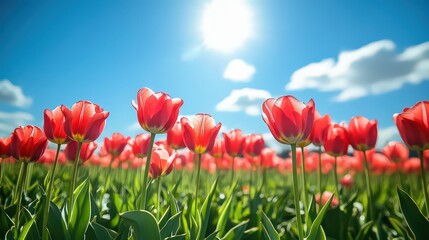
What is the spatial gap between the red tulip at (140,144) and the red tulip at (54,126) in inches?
35.7

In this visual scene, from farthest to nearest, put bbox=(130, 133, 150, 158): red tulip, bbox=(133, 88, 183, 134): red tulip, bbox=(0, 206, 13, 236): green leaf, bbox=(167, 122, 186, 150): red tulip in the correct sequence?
bbox=(167, 122, 186, 150): red tulip → bbox=(130, 133, 150, 158): red tulip → bbox=(0, 206, 13, 236): green leaf → bbox=(133, 88, 183, 134): red tulip

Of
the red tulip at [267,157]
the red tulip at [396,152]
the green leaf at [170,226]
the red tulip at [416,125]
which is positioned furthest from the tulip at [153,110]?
the red tulip at [396,152]

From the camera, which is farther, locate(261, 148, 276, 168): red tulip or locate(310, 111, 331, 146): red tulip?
locate(261, 148, 276, 168): red tulip

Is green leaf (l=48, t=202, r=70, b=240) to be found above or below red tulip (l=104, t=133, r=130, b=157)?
below

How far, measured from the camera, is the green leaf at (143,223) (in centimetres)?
107

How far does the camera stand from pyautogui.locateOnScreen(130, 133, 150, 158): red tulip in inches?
100

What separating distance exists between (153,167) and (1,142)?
1.36 meters

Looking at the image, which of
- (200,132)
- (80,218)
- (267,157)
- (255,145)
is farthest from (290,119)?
(267,157)

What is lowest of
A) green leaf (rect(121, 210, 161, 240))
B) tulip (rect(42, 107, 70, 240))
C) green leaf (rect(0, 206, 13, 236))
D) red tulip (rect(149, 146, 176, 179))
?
green leaf (rect(0, 206, 13, 236))

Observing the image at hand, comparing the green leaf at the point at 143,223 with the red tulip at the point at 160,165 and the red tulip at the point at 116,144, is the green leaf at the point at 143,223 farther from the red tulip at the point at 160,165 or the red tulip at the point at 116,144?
the red tulip at the point at 116,144

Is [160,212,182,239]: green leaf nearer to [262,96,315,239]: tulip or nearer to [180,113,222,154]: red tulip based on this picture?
[180,113,222,154]: red tulip

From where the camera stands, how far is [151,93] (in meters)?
1.50

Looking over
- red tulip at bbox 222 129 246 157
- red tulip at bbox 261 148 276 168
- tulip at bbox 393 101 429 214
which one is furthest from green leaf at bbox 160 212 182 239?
red tulip at bbox 261 148 276 168

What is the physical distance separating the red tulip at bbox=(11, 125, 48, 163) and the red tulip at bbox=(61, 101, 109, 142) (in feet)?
1.43
